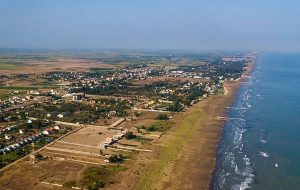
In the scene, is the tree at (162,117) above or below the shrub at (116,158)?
above

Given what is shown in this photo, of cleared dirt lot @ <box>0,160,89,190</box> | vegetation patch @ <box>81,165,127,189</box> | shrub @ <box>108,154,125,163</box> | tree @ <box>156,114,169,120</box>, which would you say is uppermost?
tree @ <box>156,114,169,120</box>

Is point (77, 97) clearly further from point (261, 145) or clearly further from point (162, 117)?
point (261, 145)

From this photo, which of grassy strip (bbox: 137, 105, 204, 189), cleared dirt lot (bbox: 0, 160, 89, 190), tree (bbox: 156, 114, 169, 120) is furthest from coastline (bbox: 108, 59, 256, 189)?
cleared dirt lot (bbox: 0, 160, 89, 190)

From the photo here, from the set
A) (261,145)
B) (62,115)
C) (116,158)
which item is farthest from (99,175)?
(62,115)

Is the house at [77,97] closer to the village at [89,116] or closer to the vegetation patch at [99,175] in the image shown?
the village at [89,116]

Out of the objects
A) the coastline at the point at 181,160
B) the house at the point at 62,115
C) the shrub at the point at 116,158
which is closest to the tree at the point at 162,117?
the coastline at the point at 181,160

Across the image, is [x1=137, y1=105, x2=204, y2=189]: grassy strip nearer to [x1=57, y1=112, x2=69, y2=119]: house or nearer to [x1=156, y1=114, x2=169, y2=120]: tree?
[x1=156, y1=114, x2=169, y2=120]: tree
